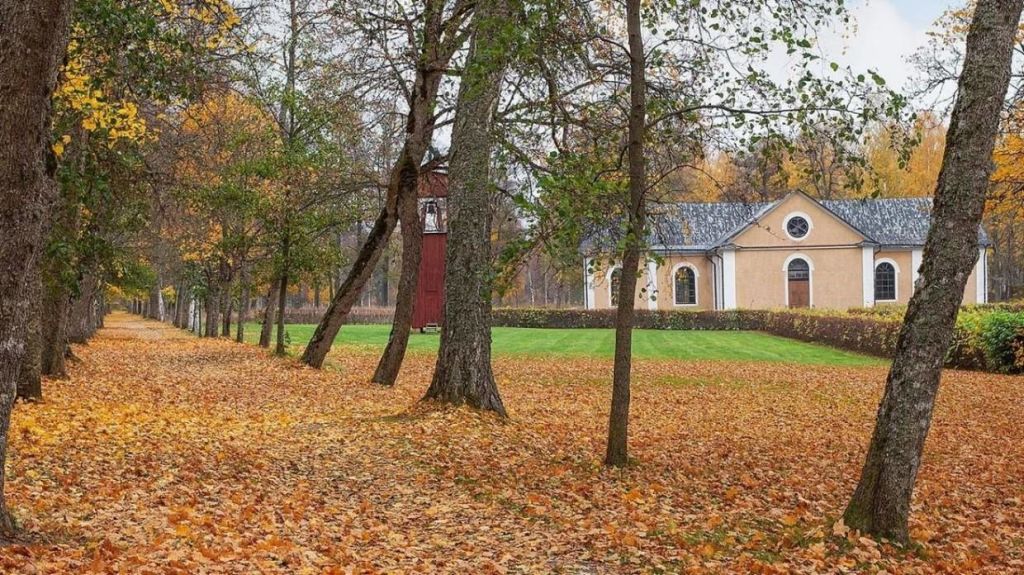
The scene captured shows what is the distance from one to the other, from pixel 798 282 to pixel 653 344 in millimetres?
16784

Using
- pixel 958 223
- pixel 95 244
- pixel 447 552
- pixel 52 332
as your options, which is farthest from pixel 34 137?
pixel 52 332

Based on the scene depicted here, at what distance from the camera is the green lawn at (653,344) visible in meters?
26.8

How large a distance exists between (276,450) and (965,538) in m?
6.42

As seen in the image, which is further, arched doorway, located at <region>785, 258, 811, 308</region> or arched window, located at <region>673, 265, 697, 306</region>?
arched window, located at <region>673, 265, 697, 306</region>

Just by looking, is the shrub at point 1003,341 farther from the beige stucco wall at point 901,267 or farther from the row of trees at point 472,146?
the beige stucco wall at point 901,267

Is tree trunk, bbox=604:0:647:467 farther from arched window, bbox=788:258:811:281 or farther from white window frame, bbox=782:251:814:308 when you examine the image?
arched window, bbox=788:258:811:281

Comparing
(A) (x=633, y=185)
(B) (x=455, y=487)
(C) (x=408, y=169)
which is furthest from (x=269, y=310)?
(A) (x=633, y=185)

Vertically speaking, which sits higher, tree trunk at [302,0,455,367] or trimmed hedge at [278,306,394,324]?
tree trunk at [302,0,455,367]

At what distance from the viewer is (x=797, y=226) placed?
45.2 m

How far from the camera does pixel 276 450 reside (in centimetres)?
901

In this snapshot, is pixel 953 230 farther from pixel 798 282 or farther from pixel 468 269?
pixel 798 282

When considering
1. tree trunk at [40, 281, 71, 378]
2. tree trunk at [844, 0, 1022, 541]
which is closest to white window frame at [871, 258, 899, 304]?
tree trunk at [40, 281, 71, 378]

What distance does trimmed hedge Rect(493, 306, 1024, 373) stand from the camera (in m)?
20.8

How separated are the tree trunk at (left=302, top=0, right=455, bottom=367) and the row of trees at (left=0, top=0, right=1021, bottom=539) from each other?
0.18 feet
